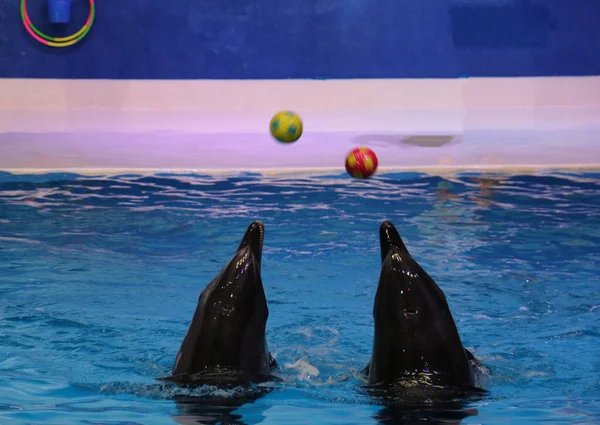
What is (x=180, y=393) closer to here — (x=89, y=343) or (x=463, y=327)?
(x=89, y=343)

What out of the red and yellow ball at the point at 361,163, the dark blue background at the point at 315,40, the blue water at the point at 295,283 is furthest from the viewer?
the dark blue background at the point at 315,40

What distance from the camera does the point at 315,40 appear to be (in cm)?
1300

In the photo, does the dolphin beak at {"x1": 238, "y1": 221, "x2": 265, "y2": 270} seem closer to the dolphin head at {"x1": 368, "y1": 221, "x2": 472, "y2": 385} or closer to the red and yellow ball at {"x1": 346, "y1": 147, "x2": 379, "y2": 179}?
the dolphin head at {"x1": 368, "y1": 221, "x2": 472, "y2": 385}

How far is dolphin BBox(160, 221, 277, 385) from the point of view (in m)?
3.19

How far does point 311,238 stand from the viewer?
24.1 ft

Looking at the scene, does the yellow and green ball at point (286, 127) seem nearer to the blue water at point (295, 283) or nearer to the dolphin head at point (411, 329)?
the blue water at point (295, 283)

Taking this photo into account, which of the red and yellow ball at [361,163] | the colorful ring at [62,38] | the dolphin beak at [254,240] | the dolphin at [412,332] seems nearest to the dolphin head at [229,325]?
the dolphin beak at [254,240]

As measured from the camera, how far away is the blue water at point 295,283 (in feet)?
11.7

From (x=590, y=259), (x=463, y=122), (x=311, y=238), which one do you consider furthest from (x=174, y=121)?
(x=590, y=259)

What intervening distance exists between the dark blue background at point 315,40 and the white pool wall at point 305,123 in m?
0.20

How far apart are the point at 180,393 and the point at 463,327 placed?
95.3 inches

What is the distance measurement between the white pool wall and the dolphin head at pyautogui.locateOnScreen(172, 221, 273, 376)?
300 inches

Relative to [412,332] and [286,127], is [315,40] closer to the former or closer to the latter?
[286,127]

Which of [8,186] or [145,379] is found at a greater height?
[8,186]
